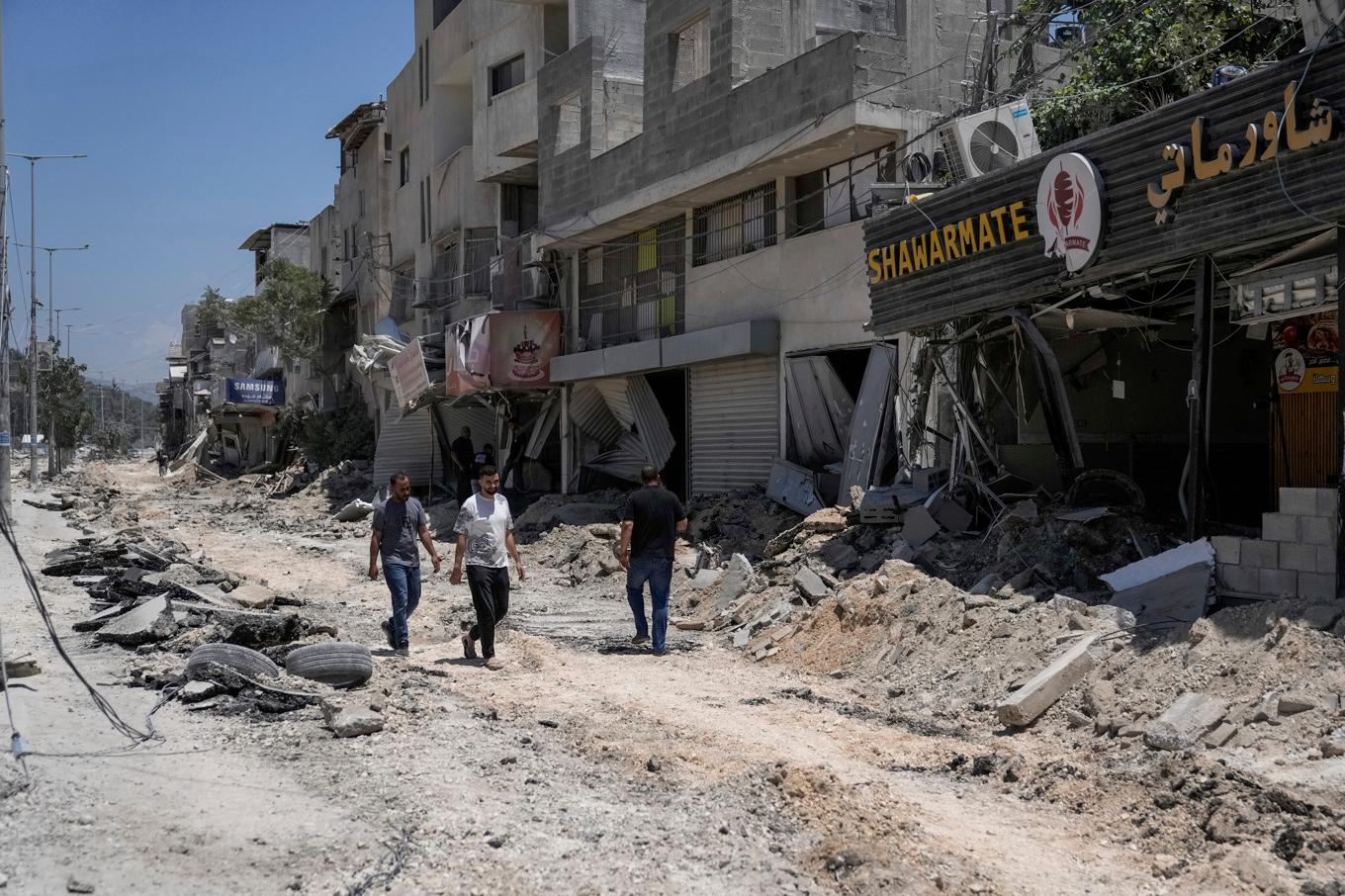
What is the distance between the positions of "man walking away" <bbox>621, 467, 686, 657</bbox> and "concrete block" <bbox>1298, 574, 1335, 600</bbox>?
5.13 m

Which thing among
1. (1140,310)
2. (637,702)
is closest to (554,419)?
(1140,310)

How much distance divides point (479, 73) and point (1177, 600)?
80.2 ft

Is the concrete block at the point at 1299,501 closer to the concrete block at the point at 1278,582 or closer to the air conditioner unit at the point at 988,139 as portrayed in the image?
the concrete block at the point at 1278,582

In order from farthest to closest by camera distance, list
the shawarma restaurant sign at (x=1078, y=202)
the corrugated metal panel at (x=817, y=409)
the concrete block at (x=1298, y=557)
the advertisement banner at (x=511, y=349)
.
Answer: the advertisement banner at (x=511, y=349), the corrugated metal panel at (x=817, y=409), the shawarma restaurant sign at (x=1078, y=202), the concrete block at (x=1298, y=557)

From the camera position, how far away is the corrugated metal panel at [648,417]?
23.6 metres

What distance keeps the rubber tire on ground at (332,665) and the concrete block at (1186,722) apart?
17.9ft

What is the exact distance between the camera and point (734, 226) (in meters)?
20.9

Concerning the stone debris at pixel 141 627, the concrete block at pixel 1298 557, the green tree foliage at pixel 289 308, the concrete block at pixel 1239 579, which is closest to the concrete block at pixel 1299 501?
the concrete block at pixel 1298 557

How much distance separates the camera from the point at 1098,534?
11.5 m

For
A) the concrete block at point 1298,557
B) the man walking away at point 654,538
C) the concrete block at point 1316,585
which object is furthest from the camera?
the man walking away at point 654,538

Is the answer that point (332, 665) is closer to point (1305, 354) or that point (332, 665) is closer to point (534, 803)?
point (534, 803)

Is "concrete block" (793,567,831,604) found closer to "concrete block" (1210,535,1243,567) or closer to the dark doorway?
"concrete block" (1210,535,1243,567)

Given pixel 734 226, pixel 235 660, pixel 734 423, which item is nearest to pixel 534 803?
pixel 235 660

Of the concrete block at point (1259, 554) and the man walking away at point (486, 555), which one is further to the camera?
the man walking away at point (486, 555)
